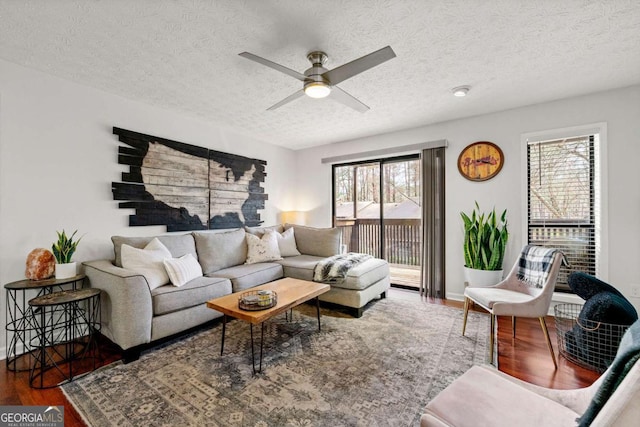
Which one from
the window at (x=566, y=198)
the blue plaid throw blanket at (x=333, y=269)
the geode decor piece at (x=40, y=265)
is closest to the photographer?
the geode decor piece at (x=40, y=265)

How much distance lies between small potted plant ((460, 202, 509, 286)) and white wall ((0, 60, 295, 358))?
3817 mm

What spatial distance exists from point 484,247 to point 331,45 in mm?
2808

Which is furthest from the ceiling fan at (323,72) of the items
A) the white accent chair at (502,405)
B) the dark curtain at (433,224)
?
the dark curtain at (433,224)

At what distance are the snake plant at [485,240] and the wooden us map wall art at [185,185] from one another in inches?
123

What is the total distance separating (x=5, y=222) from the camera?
86.2 inches

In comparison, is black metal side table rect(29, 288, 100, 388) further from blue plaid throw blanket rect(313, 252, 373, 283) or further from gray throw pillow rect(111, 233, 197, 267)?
blue plaid throw blanket rect(313, 252, 373, 283)

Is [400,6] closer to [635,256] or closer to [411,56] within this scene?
[411,56]

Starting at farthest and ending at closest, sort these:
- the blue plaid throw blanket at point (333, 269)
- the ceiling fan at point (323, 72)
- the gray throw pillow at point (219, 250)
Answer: the gray throw pillow at point (219, 250) → the blue plaid throw blanket at point (333, 269) → the ceiling fan at point (323, 72)

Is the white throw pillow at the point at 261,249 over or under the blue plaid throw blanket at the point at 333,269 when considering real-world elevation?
over

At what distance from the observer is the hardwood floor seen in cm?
168

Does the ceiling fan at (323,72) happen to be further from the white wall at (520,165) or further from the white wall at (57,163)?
the white wall at (520,165)

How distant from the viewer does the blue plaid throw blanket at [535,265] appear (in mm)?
2182

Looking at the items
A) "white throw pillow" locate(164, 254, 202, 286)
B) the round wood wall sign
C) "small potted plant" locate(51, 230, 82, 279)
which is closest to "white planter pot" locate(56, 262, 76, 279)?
"small potted plant" locate(51, 230, 82, 279)

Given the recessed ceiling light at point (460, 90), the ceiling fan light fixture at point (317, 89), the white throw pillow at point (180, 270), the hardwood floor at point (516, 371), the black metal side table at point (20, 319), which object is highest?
the recessed ceiling light at point (460, 90)
